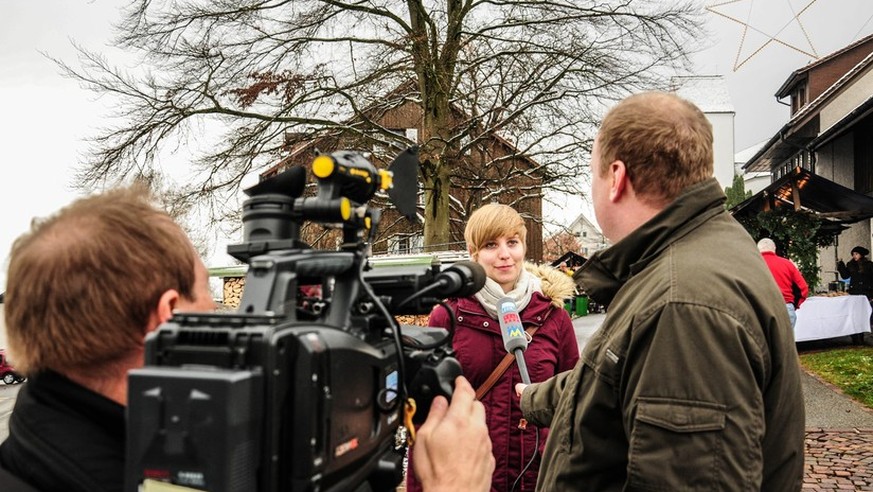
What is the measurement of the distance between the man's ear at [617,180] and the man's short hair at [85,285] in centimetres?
128

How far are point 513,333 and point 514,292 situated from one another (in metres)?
0.38

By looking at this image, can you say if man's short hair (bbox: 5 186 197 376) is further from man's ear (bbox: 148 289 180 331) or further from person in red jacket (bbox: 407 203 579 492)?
person in red jacket (bbox: 407 203 579 492)

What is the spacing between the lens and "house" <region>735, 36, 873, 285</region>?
1599 centimetres

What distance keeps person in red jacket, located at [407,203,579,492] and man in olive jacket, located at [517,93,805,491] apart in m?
1.06

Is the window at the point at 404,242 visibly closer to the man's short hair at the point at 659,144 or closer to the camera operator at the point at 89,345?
the man's short hair at the point at 659,144

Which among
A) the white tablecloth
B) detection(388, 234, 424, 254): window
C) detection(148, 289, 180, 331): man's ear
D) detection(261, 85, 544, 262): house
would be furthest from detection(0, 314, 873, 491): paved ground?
detection(388, 234, 424, 254): window

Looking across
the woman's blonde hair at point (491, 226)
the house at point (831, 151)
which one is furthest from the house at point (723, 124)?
the woman's blonde hair at point (491, 226)

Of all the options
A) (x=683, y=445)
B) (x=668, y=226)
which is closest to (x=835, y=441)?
(x=668, y=226)

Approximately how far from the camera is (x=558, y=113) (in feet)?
53.1

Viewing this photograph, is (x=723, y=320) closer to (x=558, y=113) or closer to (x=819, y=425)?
(x=819, y=425)

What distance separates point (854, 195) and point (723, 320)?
16827mm

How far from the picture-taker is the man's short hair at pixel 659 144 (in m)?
1.98

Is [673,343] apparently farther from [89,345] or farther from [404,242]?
[404,242]

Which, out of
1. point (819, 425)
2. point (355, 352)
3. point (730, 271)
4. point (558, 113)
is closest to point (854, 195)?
point (558, 113)
